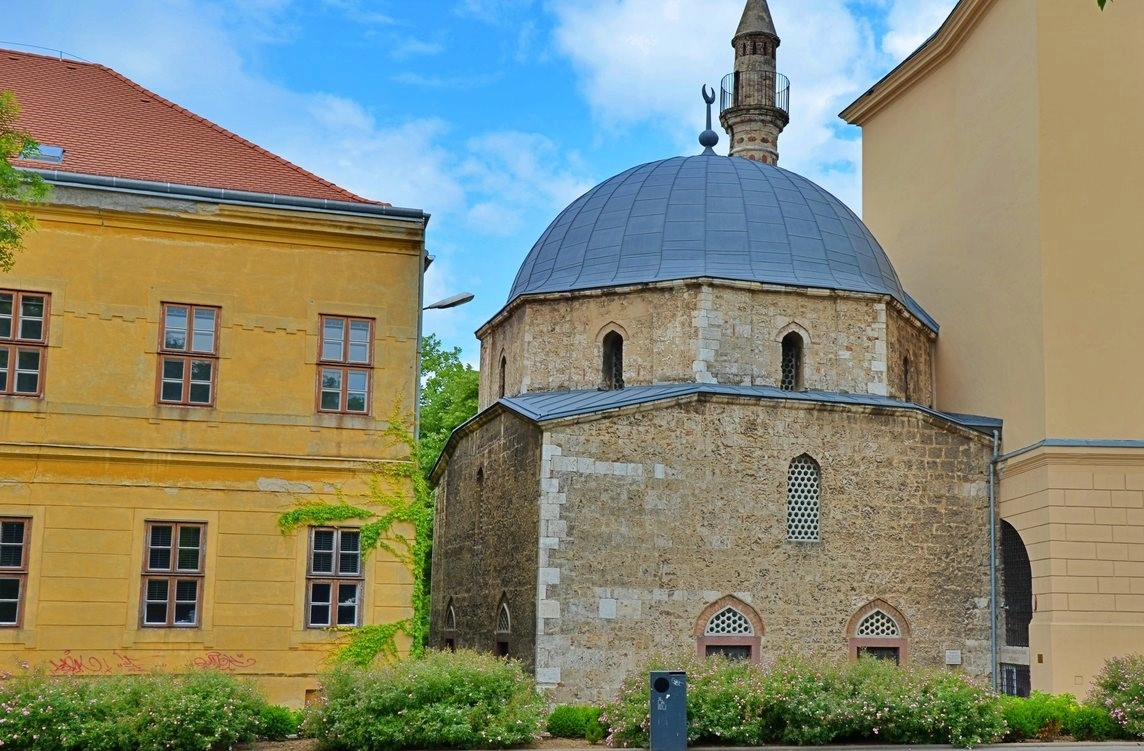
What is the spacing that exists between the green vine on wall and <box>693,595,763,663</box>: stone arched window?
511cm

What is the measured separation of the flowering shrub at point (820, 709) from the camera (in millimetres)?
16297

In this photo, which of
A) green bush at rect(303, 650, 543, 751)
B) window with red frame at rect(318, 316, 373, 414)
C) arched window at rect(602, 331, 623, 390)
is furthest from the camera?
arched window at rect(602, 331, 623, 390)

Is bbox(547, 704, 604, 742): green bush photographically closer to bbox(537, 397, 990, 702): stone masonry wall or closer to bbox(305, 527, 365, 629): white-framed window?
bbox(537, 397, 990, 702): stone masonry wall

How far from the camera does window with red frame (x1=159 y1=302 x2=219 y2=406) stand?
17281 millimetres

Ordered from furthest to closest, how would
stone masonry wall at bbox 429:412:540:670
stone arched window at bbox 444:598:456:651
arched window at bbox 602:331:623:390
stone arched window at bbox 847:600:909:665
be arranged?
1. stone arched window at bbox 444:598:456:651
2. arched window at bbox 602:331:623:390
3. stone arched window at bbox 847:600:909:665
4. stone masonry wall at bbox 429:412:540:670

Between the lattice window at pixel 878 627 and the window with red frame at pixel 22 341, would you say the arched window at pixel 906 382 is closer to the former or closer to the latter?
the lattice window at pixel 878 627

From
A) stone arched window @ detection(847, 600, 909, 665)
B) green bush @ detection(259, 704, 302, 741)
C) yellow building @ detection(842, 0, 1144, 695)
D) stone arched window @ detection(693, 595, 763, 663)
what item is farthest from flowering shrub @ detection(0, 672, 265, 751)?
yellow building @ detection(842, 0, 1144, 695)

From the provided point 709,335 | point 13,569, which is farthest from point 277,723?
point 709,335

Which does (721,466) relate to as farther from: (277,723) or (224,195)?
(224,195)

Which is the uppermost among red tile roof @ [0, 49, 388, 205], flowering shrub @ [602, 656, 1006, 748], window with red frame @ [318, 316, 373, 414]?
red tile roof @ [0, 49, 388, 205]

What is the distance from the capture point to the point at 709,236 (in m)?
24.9

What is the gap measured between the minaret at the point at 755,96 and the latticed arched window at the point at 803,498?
60.7 feet

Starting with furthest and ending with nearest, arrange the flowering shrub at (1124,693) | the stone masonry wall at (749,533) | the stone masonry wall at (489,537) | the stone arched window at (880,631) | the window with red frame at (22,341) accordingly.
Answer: the stone arched window at (880,631) < the stone masonry wall at (489,537) < the stone masonry wall at (749,533) < the flowering shrub at (1124,693) < the window with red frame at (22,341)

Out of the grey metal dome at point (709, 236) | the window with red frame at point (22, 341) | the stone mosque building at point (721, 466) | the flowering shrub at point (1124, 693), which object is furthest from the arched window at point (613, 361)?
the window with red frame at point (22, 341)
